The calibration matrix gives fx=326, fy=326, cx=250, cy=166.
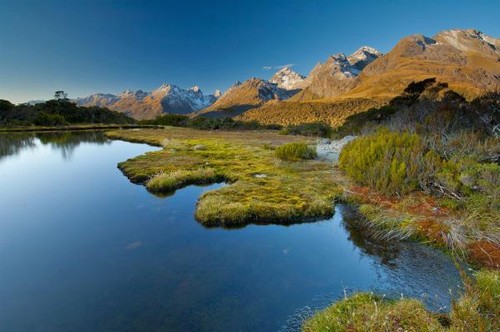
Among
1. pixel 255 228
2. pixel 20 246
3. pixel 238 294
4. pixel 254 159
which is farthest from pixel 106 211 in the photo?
pixel 254 159

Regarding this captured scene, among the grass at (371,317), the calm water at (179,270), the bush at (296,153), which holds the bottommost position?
the calm water at (179,270)

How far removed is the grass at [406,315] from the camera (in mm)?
7047

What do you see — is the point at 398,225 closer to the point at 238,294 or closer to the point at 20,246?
the point at 238,294

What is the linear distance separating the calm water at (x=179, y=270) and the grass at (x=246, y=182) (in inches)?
46.5

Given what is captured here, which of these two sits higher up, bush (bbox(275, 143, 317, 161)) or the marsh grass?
bush (bbox(275, 143, 317, 161))

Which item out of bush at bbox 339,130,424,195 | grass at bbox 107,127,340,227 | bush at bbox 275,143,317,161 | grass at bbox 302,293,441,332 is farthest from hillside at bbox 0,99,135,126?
grass at bbox 302,293,441,332

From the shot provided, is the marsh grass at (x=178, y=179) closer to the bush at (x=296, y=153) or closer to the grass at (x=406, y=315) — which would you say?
the bush at (x=296, y=153)

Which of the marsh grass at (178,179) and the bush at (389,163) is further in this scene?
the marsh grass at (178,179)

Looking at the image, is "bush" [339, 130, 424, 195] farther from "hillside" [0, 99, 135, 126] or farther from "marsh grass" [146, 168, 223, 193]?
"hillside" [0, 99, 135, 126]

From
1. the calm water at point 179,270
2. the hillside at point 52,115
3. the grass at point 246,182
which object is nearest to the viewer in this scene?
the calm water at point 179,270

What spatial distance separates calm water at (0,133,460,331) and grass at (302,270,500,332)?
1201 mm

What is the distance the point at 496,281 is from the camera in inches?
391

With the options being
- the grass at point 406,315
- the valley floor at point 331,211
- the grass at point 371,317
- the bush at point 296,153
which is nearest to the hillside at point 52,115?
the valley floor at point 331,211

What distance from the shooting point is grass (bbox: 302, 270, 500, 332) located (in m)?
7.05
